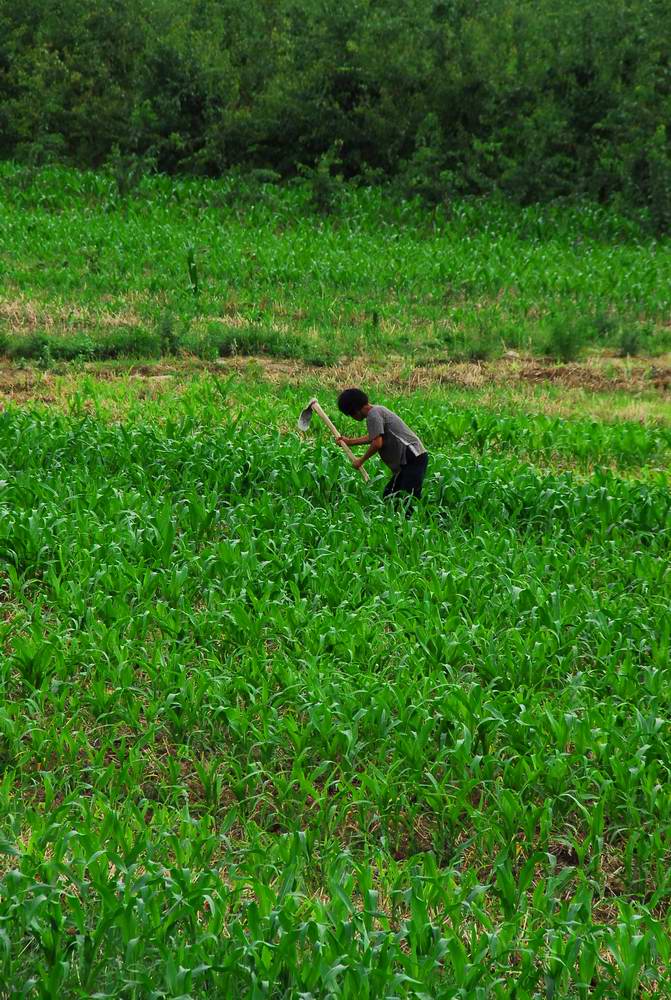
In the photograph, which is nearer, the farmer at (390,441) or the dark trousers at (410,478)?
the farmer at (390,441)

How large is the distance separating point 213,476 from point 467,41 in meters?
19.3

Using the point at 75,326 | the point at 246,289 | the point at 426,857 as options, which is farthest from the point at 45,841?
the point at 246,289

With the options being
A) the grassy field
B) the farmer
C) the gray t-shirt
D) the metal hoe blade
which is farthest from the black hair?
the grassy field

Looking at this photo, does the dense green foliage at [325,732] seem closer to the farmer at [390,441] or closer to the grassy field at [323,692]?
the grassy field at [323,692]

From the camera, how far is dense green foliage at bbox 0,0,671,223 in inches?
940

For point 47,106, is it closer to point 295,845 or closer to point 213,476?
point 213,476

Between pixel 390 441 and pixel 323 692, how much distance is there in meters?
3.28

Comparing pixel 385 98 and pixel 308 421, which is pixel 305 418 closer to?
pixel 308 421

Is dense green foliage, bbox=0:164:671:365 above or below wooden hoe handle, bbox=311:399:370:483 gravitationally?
below

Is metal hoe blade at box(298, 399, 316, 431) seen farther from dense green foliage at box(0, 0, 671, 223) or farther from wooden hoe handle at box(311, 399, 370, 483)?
dense green foliage at box(0, 0, 671, 223)

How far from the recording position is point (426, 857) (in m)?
4.80

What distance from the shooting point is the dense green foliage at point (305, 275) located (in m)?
15.6

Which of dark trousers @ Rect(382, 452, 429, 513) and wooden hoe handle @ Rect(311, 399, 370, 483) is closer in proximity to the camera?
wooden hoe handle @ Rect(311, 399, 370, 483)

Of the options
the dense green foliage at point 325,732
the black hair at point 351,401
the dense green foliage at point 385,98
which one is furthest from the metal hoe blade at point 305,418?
the dense green foliage at point 385,98
